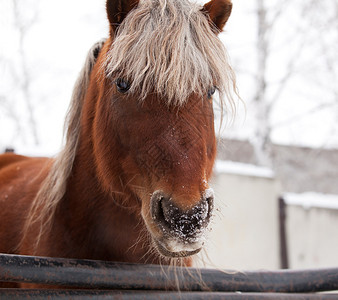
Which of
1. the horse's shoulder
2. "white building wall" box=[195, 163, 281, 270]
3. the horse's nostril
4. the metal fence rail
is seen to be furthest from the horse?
"white building wall" box=[195, 163, 281, 270]

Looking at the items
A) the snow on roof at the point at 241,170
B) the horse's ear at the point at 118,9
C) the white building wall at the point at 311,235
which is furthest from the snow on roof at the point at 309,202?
the horse's ear at the point at 118,9

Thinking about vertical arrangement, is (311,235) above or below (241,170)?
below

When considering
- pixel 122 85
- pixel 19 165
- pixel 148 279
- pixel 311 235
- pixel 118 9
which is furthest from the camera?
pixel 311 235

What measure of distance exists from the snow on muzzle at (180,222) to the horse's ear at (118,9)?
1.01m

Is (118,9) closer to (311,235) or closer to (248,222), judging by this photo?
(248,222)

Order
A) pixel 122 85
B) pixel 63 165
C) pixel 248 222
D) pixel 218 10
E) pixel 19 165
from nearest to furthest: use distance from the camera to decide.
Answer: pixel 122 85, pixel 218 10, pixel 63 165, pixel 19 165, pixel 248 222

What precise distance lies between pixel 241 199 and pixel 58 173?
20.4ft

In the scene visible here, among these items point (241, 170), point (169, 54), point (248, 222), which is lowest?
point (248, 222)

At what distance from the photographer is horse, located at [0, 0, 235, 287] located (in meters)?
1.83

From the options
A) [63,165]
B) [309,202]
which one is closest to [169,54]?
[63,165]

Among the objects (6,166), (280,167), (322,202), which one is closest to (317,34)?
(280,167)

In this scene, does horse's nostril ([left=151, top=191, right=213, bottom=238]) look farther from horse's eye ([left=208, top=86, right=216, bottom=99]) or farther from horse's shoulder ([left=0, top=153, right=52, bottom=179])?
horse's shoulder ([left=0, top=153, right=52, bottom=179])

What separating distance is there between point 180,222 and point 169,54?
2.67 ft

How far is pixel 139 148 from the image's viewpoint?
2.01 metres
